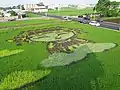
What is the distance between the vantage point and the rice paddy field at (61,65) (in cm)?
1628

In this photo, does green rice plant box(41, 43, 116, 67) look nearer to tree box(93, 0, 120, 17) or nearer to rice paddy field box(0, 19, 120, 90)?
rice paddy field box(0, 19, 120, 90)

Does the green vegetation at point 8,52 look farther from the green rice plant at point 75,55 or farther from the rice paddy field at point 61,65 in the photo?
the green rice plant at point 75,55

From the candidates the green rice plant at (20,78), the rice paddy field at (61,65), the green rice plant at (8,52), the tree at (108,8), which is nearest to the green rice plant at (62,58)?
the rice paddy field at (61,65)

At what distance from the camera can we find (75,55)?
78.8 feet

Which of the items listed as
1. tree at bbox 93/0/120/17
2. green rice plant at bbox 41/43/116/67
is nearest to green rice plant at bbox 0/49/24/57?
green rice plant at bbox 41/43/116/67

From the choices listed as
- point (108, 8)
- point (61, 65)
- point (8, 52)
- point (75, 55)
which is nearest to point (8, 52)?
point (8, 52)

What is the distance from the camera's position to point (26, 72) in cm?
1902

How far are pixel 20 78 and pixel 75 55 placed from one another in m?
8.09

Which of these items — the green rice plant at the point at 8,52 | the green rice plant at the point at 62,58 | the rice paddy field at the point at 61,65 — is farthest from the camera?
the green rice plant at the point at 8,52

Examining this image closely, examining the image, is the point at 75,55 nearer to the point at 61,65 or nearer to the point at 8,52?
the point at 61,65

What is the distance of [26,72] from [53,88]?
4225mm

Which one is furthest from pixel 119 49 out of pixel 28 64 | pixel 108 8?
pixel 108 8

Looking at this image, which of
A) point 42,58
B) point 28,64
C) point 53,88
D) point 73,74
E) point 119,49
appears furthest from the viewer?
point 119,49

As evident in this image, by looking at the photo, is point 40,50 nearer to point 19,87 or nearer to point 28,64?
point 28,64
